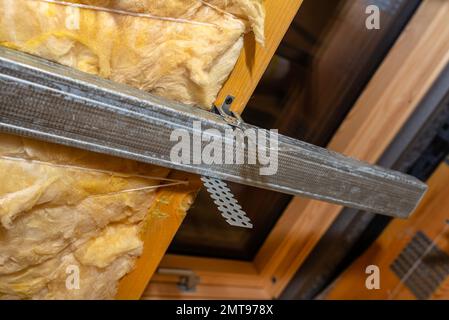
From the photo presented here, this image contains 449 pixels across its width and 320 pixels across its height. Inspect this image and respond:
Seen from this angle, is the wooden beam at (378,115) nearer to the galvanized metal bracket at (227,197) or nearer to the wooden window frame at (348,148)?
the wooden window frame at (348,148)

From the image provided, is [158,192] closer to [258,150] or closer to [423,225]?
[258,150]

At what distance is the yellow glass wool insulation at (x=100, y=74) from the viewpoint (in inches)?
31.5

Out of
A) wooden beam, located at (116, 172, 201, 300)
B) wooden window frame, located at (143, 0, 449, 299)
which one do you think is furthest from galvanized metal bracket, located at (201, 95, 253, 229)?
wooden window frame, located at (143, 0, 449, 299)

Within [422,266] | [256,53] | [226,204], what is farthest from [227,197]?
[422,266]

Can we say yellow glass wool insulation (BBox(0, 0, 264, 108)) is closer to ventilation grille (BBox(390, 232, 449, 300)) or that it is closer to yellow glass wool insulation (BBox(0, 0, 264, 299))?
yellow glass wool insulation (BBox(0, 0, 264, 299))

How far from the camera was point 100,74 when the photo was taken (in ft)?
2.86

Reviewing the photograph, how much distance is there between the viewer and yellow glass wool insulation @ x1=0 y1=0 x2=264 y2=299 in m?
0.80

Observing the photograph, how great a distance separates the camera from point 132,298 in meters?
1.31

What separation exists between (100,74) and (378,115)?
1.18 metres

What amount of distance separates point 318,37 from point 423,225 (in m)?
0.91

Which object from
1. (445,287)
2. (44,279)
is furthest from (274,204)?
(44,279)

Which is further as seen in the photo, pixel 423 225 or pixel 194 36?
pixel 423 225

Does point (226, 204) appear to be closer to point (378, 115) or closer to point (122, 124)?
point (122, 124)

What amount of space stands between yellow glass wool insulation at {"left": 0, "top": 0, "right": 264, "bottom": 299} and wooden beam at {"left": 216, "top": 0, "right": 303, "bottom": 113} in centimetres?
4
